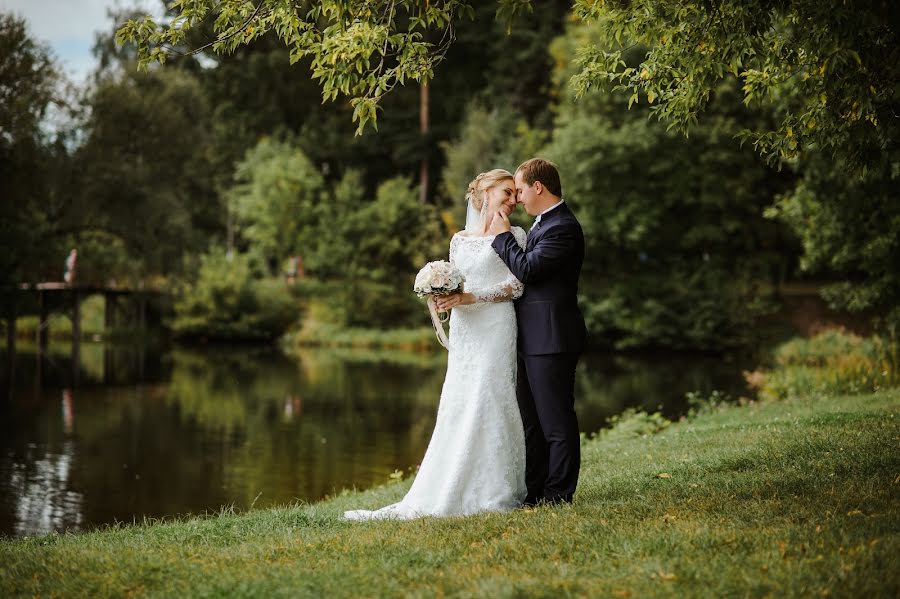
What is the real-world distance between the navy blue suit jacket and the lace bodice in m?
0.14

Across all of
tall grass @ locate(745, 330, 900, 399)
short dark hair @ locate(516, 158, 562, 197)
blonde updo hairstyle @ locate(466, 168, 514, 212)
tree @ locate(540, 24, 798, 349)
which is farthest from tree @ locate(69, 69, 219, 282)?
short dark hair @ locate(516, 158, 562, 197)

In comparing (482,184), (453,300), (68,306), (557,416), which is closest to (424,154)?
(68,306)

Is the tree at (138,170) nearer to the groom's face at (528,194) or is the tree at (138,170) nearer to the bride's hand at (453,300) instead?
the bride's hand at (453,300)

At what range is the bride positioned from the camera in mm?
6723

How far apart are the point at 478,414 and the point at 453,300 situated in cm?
87

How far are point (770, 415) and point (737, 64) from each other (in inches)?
277

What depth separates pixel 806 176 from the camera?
1989cm

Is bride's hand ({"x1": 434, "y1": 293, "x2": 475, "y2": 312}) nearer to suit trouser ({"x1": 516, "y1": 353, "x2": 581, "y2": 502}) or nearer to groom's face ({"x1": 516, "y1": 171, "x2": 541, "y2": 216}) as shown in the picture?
suit trouser ({"x1": 516, "y1": 353, "x2": 581, "y2": 502})

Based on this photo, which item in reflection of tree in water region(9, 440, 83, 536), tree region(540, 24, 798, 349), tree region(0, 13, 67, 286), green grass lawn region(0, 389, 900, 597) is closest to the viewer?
green grass lawn region(0, 389, 900, 597)

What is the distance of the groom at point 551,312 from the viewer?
21.2 feet

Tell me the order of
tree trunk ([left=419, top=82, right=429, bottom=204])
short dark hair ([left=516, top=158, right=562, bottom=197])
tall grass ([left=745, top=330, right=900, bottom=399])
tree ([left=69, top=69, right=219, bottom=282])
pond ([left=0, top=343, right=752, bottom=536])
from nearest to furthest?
short dark hair ([left=516, top=158, right=562, bottom=197]) < pond ([left=0, top=343, right=752, bottom=536]) < tall grass ([left=745, top=330, right=900, bottom=399]) < tree ([left=69, top=69, right=219, bottom=282]) < tree trunk ([left=419, top=82, right=429, bottom=204])

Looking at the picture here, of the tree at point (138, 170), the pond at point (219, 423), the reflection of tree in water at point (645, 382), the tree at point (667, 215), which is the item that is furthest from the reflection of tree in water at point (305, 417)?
the tree at point (667, 215)

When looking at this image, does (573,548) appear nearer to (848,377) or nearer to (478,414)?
(478,414)

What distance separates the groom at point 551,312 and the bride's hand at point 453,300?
0.39 metres
